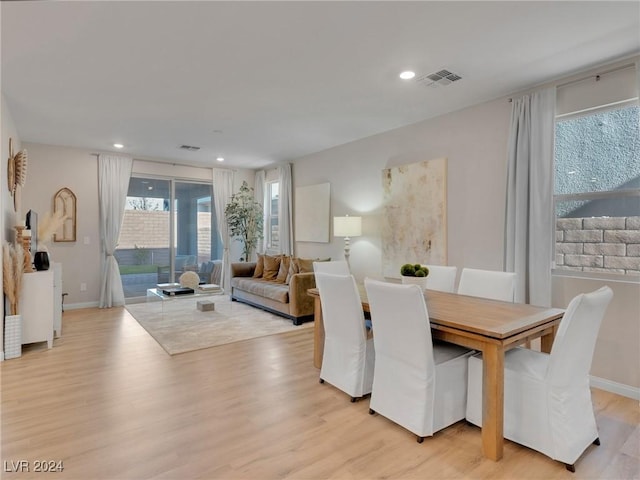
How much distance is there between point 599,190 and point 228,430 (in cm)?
348

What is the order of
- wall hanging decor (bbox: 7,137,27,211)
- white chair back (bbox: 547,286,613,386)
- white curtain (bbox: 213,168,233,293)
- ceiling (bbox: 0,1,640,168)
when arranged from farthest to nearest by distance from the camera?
white curtain (bbox: 213,168,233,293) → wall hanging decor (bbox: 7,137,27,211) → ceiling (bbox: 0,1,640,168) → white chair back (bbox: 547,286,613,386)

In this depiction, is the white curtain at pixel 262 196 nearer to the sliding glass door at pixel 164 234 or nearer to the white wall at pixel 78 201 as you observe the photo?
the sliding glass door at pixel 164 234

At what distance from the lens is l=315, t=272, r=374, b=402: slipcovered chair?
2582 mm

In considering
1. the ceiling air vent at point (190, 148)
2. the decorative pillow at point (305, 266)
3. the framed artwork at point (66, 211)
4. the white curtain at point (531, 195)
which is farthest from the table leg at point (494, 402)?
the framed artwork at point (66, 211)

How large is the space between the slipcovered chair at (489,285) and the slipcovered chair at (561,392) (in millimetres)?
787

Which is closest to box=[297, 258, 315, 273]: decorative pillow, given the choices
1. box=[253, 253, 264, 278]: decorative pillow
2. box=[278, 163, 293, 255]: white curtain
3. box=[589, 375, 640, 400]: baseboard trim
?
box=[253, 253, 264, 278]: decorative pillow

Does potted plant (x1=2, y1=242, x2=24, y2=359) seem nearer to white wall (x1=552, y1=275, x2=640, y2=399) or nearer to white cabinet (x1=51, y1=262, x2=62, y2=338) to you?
white cabinet (x1=51, y1=262, x2=62, y2=338)

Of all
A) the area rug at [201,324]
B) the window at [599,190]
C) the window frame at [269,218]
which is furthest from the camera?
the window frame at [269,218]

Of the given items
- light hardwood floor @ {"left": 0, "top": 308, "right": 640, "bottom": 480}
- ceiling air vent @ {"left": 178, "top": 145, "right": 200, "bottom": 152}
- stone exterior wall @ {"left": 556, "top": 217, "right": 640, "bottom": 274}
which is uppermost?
ceiling air vent @ {"left": 178, "top": 145, "right": 200, "bottom": 152}

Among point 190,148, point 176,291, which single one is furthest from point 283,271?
point 190,148

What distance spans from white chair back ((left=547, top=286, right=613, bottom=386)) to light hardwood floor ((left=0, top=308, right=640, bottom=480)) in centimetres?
50

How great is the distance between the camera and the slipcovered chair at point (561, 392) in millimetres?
1836

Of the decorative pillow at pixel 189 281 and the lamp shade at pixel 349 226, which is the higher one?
the lamp shade at pixel 349 226

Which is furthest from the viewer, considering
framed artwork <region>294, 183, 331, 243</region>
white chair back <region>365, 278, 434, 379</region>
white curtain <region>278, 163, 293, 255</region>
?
white curtain <region>278, 163, 293, 255</region>
